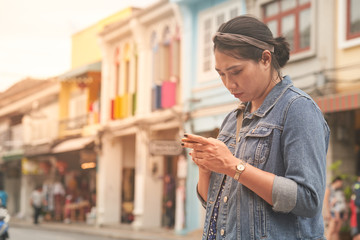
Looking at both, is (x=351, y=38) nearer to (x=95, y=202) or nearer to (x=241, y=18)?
(x=241, y=18)

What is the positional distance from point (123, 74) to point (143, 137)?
3453 mm

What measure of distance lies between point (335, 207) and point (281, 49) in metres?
11.5

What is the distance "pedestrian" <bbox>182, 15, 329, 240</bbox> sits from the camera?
2.23 meters

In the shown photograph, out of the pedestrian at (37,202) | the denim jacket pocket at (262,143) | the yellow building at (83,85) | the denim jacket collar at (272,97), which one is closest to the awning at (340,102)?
the denim jacket collar at (272,97)

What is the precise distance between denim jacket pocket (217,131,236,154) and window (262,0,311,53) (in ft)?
42.6

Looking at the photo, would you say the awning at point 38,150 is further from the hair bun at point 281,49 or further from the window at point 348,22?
the hair bun at point 281,49

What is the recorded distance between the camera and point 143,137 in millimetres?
22469

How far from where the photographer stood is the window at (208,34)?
1909 centimetres

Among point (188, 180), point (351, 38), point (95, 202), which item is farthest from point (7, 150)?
point (351, 38)

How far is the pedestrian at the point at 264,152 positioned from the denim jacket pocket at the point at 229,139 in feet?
0.11

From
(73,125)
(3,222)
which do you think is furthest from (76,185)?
(3,222)

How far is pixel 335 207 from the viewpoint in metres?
13.4

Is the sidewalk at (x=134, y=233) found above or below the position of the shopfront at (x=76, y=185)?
below

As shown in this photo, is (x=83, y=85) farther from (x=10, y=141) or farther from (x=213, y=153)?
(x=213, y=153)
